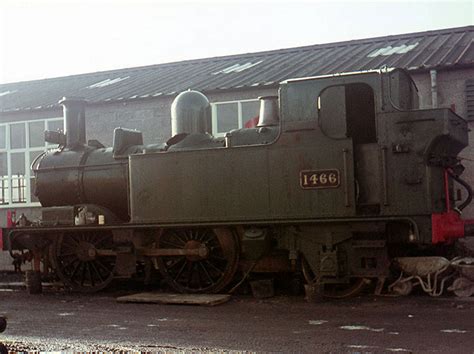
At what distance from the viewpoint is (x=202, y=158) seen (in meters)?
9.50

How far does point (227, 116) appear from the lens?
48.1 feet

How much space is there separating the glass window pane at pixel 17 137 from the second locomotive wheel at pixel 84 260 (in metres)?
7.20

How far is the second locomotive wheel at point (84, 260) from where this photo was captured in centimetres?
1045

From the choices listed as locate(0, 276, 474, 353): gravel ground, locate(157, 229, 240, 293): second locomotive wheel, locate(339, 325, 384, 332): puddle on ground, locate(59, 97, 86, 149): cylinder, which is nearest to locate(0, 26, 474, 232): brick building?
locate(59, 97, 86, 149): cylinder

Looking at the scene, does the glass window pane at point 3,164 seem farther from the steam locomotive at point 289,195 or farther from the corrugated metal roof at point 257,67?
the steam locomotive at point 289,195

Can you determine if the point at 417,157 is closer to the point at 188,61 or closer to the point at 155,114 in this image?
the point at 155,114

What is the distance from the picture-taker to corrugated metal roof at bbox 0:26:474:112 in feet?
45.6

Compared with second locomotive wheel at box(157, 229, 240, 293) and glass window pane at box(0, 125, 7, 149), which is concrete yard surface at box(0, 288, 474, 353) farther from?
glass window pane at box(0, 125, 7, 149)

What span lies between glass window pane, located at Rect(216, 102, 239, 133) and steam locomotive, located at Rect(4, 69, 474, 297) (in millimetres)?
3905

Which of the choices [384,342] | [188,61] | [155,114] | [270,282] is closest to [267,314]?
[270,282]

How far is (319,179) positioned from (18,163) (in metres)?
11.1

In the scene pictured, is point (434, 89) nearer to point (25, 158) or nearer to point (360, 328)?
point (360, 328)

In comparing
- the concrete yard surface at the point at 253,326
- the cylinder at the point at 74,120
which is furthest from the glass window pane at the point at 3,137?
the concrete yard surface at the point at 253,326

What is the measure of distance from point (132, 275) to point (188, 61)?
10355 millimetres
